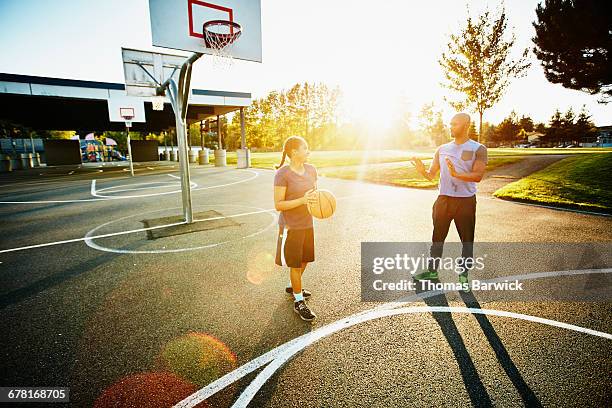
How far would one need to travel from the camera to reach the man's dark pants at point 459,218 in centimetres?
404

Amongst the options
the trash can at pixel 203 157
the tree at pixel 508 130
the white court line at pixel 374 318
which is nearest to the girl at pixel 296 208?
the white court line at pixel 374 318

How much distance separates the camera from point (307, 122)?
70.9 metres

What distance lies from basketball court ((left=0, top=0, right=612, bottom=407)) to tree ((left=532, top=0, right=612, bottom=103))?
51.0ft

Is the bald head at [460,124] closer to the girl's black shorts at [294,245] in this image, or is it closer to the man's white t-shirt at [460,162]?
the man's white t-shirt at [460,162]

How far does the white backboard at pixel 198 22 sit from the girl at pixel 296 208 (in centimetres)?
553

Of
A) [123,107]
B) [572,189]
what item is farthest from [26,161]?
[572,189]

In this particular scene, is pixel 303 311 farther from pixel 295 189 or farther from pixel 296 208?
pixel 295 189

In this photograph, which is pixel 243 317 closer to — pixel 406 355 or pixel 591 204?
pixel 406 355

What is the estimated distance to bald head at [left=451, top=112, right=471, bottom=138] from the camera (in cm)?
385

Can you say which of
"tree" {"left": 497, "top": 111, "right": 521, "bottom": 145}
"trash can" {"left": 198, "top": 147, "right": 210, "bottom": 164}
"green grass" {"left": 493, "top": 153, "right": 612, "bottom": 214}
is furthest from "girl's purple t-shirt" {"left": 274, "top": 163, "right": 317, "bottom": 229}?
"tree" {"left": 497, "top": 111, "right": 521, "bottom": 145}

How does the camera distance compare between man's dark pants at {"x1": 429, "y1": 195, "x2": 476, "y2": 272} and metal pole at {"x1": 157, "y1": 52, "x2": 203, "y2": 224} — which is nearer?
man's dark pants at {"x1": 429, "y1": 195, "x2": 476, "y2": 272}

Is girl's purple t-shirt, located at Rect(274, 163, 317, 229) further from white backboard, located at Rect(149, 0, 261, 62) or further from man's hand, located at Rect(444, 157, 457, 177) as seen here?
white backboard, located at Rect(149, 0, 261, 62)

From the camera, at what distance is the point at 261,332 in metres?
3.32

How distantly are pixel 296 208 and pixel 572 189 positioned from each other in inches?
472
